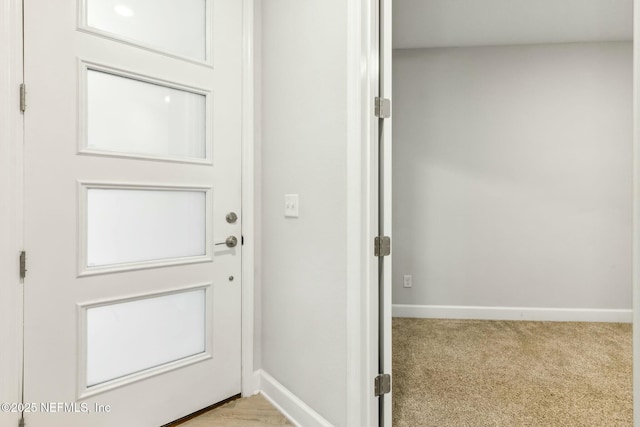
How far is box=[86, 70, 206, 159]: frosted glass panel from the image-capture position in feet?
4.64

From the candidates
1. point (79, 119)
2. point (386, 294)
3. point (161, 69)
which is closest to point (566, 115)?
point (386, 294)

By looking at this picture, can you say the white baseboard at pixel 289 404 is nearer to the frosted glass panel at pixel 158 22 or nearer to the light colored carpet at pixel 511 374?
the light colored carpet at pixel 511 374

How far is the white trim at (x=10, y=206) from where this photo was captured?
3.85 feet

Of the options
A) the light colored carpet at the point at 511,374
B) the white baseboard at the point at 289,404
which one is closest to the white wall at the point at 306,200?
the white baseboard at the point at 289,404

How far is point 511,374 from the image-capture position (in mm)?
2137

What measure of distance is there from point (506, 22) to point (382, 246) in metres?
2.62

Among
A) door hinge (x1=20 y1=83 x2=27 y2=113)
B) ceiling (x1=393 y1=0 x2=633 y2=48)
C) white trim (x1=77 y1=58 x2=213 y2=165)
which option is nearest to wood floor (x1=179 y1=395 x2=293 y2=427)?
white trim (x1=77 y1=58 x2=213 y2=165)

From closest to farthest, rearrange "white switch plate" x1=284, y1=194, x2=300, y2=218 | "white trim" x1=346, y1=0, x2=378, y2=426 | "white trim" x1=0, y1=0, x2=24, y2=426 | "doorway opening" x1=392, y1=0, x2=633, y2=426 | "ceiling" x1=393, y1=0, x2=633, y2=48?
"white trim" x1=0, y1=0, x2=24, y2=426
"white trim" x1=346, y1=0, x2=378, y2=426
"white switch plate" x1=284, y1=194, x2=300, y2=218
"ceiling" x1=393, y1=0, x2=633, y2=48
"doorway opening" x1=392, y1=0, x2=633, y2=426

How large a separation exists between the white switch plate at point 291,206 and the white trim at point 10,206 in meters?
1.08

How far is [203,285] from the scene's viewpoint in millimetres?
1694

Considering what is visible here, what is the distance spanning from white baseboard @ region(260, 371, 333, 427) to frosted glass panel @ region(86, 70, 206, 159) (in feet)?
4.34

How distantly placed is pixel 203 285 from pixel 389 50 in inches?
57.8

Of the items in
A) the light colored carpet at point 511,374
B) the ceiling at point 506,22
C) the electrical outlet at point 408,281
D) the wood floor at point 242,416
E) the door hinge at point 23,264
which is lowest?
the light colored carpet at point 511,374

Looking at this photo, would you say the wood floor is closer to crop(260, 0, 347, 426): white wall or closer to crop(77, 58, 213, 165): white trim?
crop(260, 0, 347, 426): white wall
